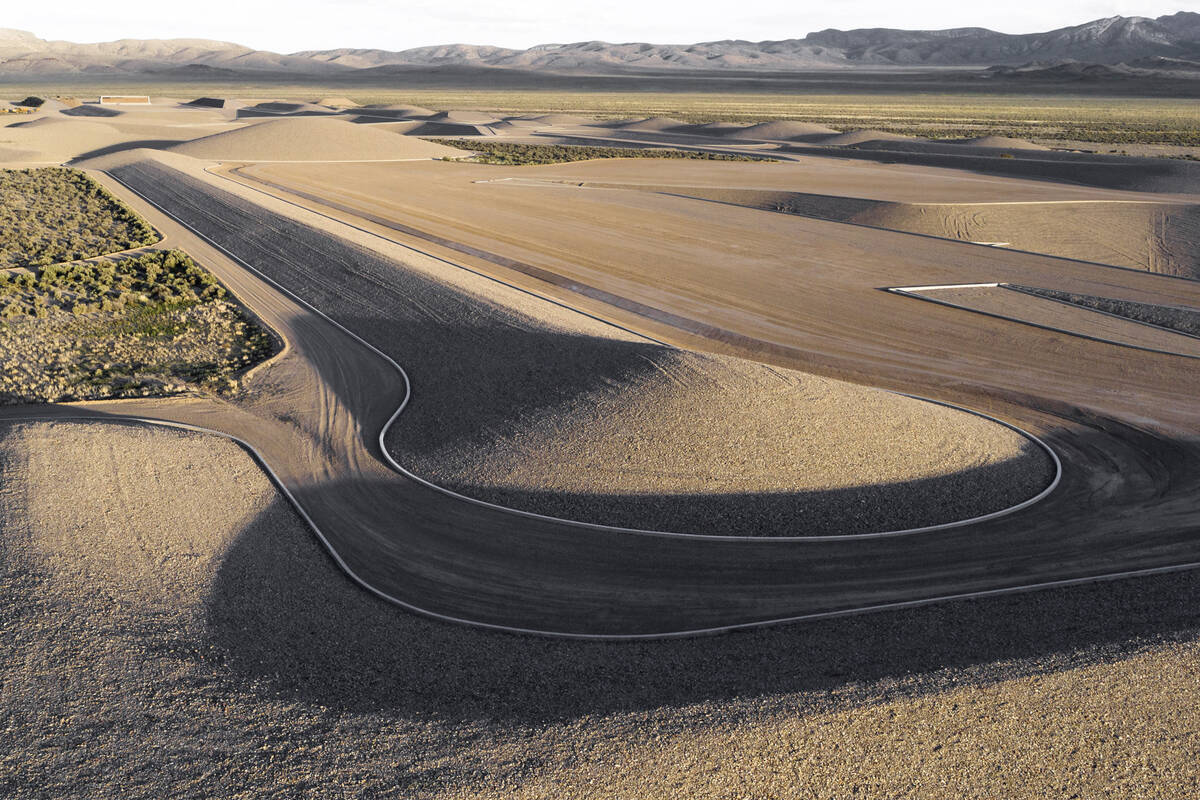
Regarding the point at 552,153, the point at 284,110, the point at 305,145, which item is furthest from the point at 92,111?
the point at 552,153

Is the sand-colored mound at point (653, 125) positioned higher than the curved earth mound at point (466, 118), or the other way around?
the curved earth mound at point (466, 118)

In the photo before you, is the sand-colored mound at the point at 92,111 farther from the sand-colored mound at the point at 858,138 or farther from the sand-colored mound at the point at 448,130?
the sand-colored mound at the point at 858,138

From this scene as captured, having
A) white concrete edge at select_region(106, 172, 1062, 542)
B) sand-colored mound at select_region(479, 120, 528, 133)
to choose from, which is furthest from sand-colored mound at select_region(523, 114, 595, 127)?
white concrete edge at select_region(106, 172, 1062, 542)

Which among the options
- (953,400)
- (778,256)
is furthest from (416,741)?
(778,256)

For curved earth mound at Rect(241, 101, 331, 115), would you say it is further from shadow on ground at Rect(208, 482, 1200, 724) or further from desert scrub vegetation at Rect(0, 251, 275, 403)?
shadow on ground at Rect(208, 482, 1200, 724)

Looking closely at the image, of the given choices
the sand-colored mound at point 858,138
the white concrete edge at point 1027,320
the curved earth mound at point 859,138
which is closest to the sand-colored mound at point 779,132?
the sand-colored mound at point 858,138
